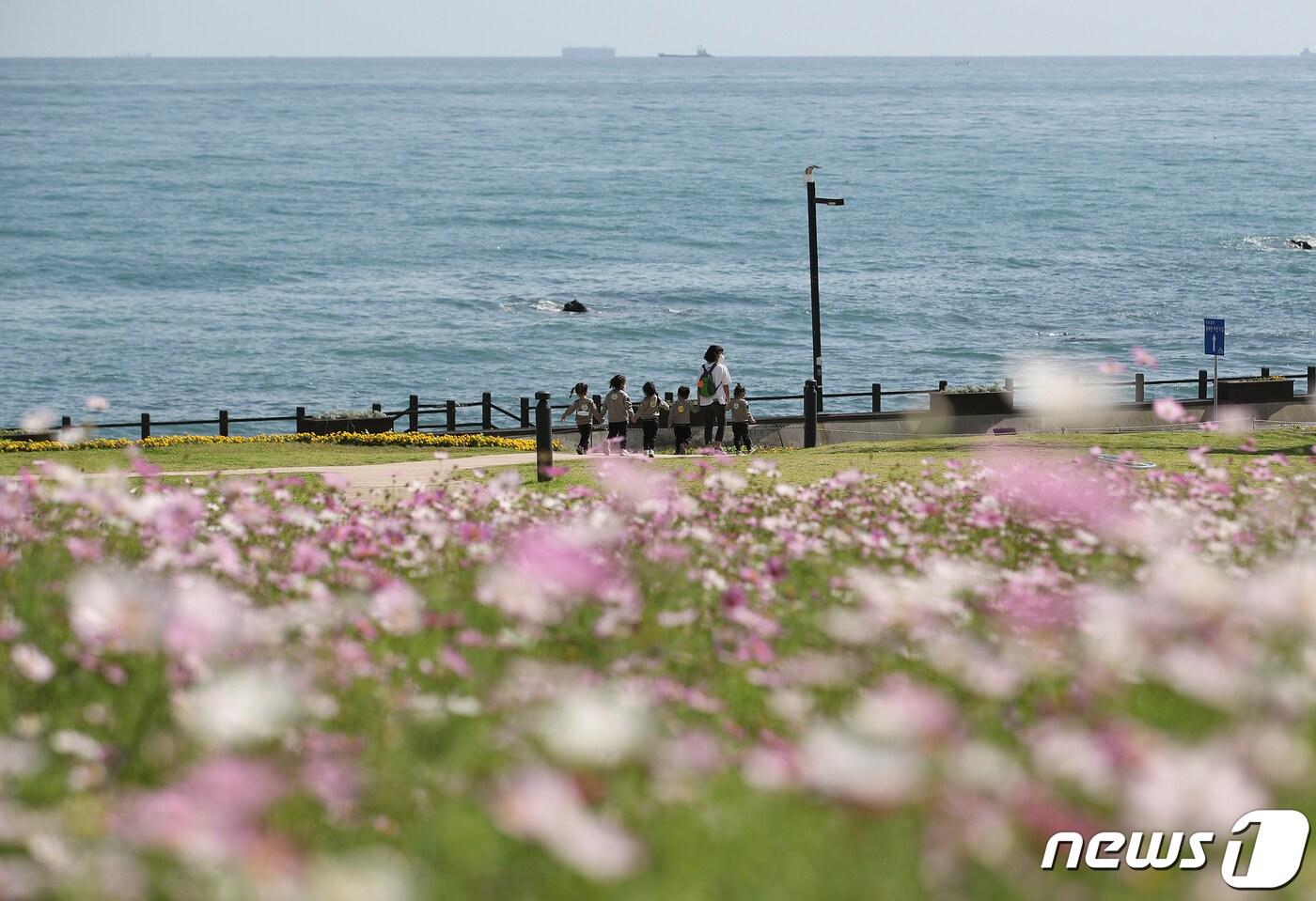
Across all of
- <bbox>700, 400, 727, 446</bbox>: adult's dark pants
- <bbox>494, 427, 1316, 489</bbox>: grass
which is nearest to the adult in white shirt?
→ <bbox>700, 400, 727, 446</bbox>: adult's dark pants

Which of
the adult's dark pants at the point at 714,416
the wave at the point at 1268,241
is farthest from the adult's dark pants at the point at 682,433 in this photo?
the wave at the point at 1268,241

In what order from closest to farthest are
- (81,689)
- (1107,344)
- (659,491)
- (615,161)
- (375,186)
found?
(81,689) → (659,491) → (1107,344) → (375,186) → (615,161)

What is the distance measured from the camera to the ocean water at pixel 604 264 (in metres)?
55.5

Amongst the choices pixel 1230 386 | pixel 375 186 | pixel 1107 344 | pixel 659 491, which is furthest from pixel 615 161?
pixel 659 491

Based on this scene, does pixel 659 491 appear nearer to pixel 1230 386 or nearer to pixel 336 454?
pixel 336 454

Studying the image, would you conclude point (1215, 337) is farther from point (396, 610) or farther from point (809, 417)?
point (396, 610)

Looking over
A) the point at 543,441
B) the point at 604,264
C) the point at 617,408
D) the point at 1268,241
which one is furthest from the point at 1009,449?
the point at 1268,241

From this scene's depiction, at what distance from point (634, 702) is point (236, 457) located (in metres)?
18.1

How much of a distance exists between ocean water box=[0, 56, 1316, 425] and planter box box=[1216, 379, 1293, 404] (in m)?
19.2

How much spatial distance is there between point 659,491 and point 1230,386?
85.8 ft

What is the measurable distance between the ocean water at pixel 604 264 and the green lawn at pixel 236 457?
23.1m

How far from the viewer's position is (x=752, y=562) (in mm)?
8109

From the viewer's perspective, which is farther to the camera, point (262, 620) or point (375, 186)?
point (375, 186)

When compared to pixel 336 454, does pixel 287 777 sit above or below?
above
